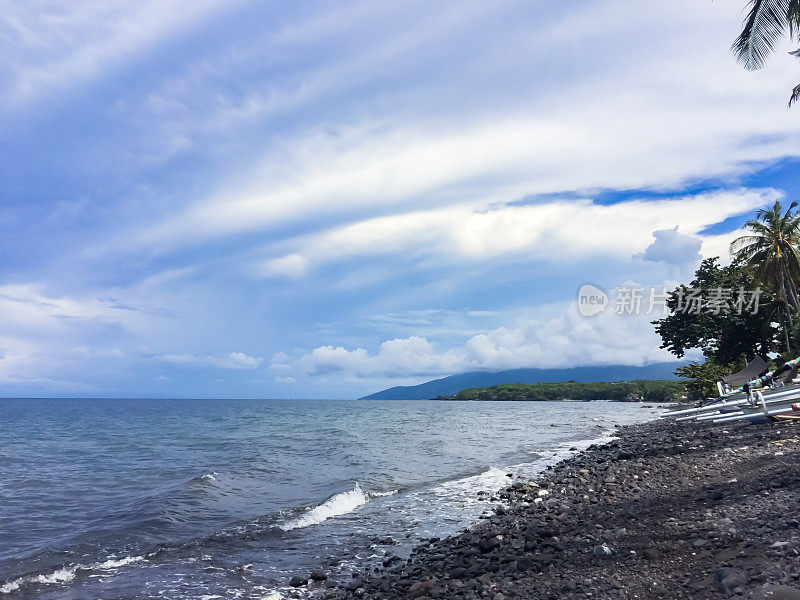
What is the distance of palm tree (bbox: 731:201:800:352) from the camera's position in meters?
36.4

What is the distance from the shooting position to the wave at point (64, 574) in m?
9.62

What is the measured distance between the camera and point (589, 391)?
486 ft

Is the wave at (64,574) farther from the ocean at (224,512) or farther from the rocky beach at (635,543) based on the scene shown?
the rocky beach at (635,543)

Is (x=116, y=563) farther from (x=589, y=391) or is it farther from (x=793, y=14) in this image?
(x=589, y=391)

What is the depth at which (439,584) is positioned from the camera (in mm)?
7773

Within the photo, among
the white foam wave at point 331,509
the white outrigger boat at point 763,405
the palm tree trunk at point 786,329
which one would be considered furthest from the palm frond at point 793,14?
the palm tree trunk at point 786,329

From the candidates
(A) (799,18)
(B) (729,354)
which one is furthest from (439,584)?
(B) (729,354)

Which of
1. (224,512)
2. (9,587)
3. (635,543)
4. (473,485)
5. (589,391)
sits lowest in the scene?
(589,391)

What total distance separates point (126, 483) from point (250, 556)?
41.3 feet

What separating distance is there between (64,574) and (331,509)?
688 cm

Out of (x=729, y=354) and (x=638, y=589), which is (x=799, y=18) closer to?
(x=638, y=589)

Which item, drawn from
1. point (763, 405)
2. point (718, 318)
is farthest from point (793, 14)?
point (718, 318)

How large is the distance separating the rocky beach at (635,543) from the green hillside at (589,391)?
3873 inches

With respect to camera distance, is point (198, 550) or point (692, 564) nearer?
point (692, 564)
